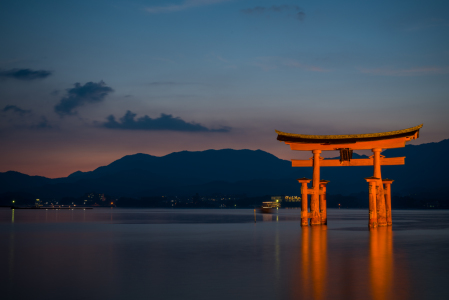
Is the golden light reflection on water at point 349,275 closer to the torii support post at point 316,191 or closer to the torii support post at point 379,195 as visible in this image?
the torii support post at point 379,195

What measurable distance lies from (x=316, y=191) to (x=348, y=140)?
15.4 feet

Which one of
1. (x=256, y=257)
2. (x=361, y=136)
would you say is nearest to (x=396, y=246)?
(x=256, y=257)

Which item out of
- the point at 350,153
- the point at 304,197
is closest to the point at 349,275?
the point at 304,197

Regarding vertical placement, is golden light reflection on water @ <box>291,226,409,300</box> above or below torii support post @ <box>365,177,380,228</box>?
below

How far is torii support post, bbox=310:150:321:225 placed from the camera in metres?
35.0

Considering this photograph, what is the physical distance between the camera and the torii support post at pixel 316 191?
35000mm

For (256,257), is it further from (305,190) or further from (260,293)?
(305,190)

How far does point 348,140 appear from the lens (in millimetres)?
33938

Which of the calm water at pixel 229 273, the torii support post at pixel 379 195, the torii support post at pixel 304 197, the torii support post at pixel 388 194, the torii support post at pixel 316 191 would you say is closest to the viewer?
the calm water at pixel 229 273

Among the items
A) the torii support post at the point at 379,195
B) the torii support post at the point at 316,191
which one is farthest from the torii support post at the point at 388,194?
the torii support post at the point at 316,191

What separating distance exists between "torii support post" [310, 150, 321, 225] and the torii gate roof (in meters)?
0.86

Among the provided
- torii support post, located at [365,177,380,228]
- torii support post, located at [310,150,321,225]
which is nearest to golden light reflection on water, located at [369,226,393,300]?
torii support post, located at [365,177,380,228]

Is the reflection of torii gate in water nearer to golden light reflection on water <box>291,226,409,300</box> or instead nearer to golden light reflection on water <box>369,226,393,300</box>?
golden light reflection on water <box>369,226,393,300</box>

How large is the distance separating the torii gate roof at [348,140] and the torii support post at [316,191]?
855 mm
